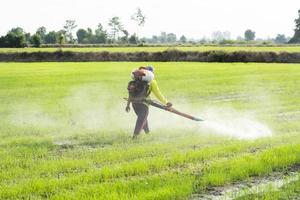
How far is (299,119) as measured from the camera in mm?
16453

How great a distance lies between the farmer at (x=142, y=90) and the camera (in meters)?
12.5

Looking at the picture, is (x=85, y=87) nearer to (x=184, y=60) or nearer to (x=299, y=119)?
(x=299, y=119)

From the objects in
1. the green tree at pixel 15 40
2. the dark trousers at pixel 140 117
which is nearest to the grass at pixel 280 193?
the dark trousers at pixel 140 117

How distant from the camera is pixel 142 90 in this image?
504 inches

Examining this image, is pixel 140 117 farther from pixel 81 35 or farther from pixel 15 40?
pixel 81 35

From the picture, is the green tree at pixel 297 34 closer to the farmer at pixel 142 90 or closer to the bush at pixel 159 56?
the bush at pixel 159 56

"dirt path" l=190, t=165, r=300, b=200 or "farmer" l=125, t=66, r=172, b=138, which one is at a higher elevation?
"farmer" l=125, t=66, r=172, b=138

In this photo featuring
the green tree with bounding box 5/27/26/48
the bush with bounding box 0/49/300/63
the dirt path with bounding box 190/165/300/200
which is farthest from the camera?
the green tree with bounding box 5/27/26/48

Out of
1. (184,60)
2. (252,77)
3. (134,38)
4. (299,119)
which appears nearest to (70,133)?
(299,119)

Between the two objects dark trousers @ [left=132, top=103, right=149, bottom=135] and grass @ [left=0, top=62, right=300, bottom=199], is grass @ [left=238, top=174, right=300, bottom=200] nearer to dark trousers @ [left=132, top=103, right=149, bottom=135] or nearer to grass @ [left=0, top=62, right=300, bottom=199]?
grass @ [left=0, top=62, right=300, bottom=199]

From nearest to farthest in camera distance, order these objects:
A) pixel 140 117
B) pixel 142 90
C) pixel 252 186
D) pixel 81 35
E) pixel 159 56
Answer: pixel 252 186
pixel 142 90
pixel 140 117
pixel 159 56
pixel 81 35

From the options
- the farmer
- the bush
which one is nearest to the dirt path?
the farmer

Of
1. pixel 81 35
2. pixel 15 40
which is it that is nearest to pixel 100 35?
pixel 81 35

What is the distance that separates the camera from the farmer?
1251cm
